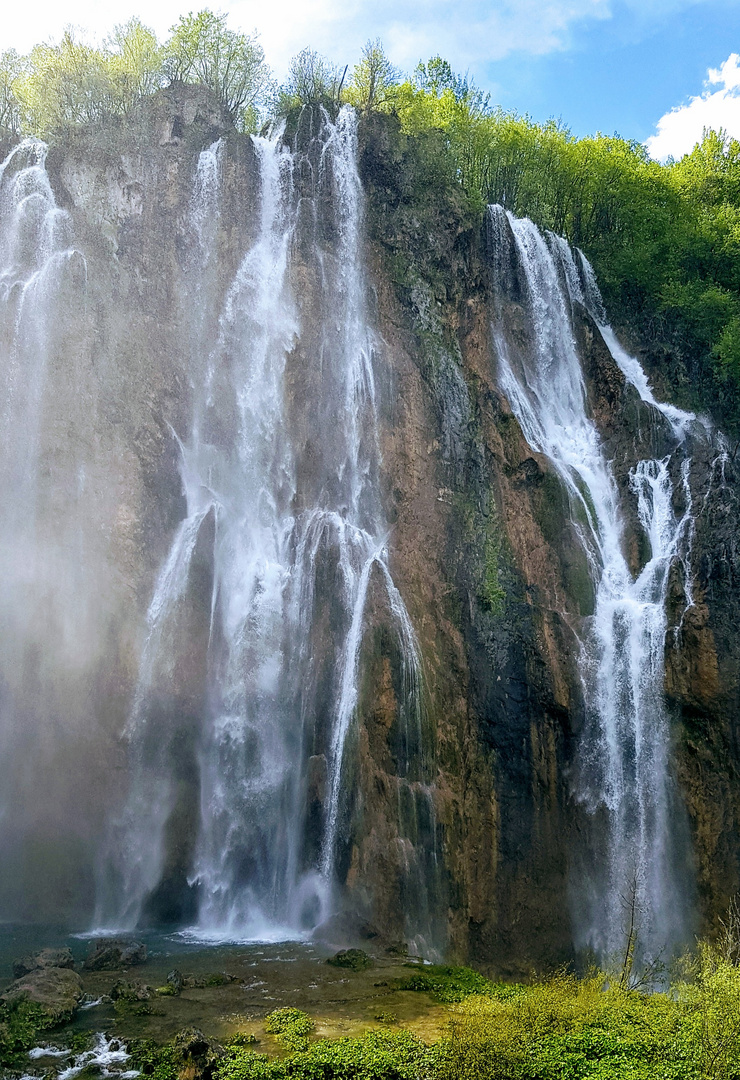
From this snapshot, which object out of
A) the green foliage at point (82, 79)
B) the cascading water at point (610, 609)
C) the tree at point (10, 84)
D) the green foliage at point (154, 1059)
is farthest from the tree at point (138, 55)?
the green foliage at point (154, 1059)

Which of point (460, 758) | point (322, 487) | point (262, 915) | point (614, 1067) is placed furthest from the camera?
point (322, 487)

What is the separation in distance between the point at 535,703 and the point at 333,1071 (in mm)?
15193

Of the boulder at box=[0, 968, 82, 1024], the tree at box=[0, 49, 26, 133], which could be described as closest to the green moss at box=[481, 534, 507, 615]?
the boulder at box=[0, 968, 82, 1024]

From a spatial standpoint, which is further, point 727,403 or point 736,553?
point 727,403

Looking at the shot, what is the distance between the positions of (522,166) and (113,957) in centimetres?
3998

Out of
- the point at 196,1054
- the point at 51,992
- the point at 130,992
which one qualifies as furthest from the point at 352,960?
the point at 51,992

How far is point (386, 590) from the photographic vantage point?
2853 centimetres

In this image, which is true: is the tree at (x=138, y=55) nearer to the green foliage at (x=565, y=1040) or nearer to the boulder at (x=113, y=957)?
the boulder at (x=113, y=957)

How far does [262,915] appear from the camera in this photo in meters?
25.0

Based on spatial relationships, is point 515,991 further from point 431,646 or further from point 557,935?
point 431,646

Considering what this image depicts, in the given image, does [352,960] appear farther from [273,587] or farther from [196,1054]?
[273,587]

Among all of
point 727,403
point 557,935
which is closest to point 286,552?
point 557,935

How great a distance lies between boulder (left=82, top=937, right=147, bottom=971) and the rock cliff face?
4106mm

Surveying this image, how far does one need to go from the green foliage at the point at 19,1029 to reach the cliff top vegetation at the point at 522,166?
32930 mm
